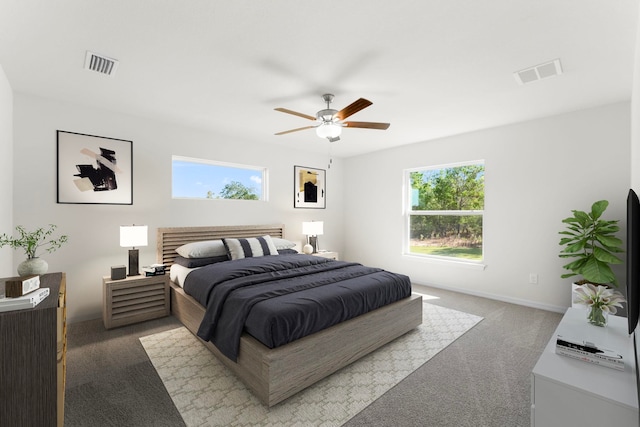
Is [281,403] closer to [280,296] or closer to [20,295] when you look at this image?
[280,296]

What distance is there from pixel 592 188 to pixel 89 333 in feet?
19.4

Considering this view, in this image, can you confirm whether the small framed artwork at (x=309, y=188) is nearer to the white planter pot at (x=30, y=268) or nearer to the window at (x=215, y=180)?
the window at (x=215, y=180)

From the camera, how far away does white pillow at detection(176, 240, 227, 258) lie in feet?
11.7

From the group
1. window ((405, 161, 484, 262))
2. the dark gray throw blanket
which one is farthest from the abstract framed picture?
window ((405, 161, 484, 262))

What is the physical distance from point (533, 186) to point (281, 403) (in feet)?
13.2

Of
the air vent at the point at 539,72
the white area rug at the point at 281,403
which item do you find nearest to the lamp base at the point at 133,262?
the white area rug at the point at 281,403

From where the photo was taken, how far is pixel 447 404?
6.42ft

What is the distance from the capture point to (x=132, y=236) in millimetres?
3277

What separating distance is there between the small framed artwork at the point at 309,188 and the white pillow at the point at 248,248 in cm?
146

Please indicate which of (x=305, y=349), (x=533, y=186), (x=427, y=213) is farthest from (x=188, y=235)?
(x=533, y=186)

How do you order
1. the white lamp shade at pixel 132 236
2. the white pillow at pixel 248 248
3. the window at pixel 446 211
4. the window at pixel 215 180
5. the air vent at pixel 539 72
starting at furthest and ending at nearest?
the window at pixel 446 211 → the window at pixel 215 180 → the white pillow at pixel 248 248 → the white lamp shade at pixel 132 236 → the air vent at pixel 539 72

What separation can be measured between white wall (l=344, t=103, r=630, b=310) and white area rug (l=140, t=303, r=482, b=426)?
1.68m

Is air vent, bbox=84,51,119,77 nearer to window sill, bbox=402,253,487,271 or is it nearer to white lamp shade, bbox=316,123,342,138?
white lamp shade, bbox=316,123,342,138

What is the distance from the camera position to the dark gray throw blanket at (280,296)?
2104 millimetres
